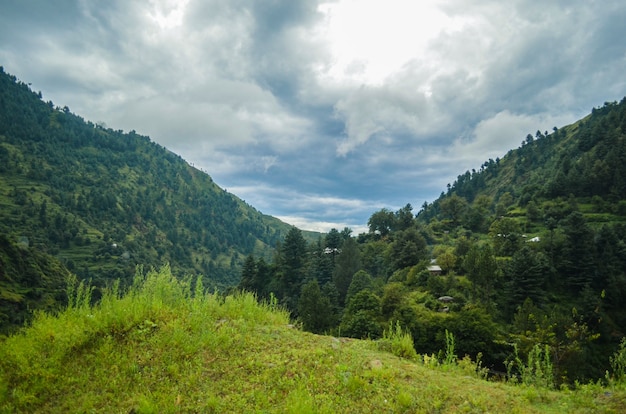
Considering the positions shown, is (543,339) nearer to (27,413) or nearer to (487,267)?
(487,267)

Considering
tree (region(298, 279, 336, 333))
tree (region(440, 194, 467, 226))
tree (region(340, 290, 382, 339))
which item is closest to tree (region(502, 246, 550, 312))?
tree (region(340, 290, 382, 339))

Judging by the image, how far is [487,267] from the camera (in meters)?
49.7

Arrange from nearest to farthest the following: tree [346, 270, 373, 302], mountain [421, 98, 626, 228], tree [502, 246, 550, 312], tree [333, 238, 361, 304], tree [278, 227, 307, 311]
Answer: tree [502, 246, 550, 312]
tree [346, 270, 373, 302]
tree [333, 238, 361, 304]
mountain [421, 98, 626, 228]
tree [278, 227, 307, 311]

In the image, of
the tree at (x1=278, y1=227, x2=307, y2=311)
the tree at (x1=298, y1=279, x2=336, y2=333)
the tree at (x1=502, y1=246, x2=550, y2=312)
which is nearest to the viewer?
the tree at (x1=298, y1=279, x2=336, y2=333)

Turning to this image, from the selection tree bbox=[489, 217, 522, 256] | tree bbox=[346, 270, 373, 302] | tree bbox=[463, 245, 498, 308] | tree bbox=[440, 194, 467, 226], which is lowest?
tree bbox=[346, 270, 373, 302]

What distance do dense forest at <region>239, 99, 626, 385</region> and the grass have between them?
1030cm

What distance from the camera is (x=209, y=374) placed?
231 inches

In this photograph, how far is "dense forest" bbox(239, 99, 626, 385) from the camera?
36.9 meters

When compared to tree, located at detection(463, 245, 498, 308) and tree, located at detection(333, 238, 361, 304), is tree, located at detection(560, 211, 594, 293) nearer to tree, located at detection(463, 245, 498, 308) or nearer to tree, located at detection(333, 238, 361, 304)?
tree, located at detection(463, 245, 498, 308)

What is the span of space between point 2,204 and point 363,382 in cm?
19629

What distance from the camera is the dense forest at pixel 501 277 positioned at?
3694 cm

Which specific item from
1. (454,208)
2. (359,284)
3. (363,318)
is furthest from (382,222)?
(363,318)

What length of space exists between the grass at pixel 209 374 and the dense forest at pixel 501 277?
1030cm

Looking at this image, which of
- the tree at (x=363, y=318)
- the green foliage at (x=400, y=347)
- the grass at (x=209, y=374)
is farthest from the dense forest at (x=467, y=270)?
the grass at (x=209, y=374)
